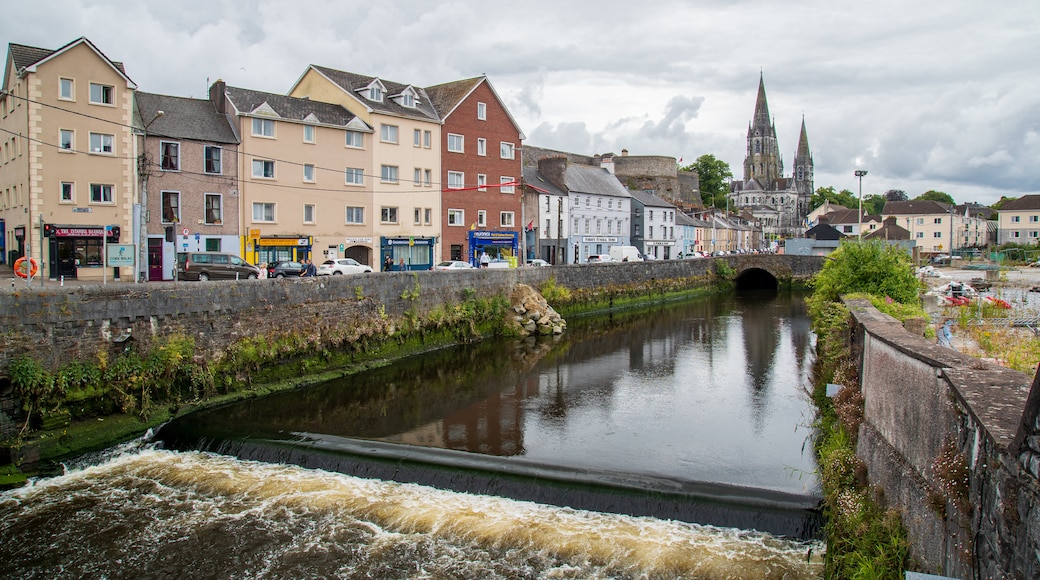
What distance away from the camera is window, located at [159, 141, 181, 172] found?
35906 mm

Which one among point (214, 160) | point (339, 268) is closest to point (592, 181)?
point (339, 268)

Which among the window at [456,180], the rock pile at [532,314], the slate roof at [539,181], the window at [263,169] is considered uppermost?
the slate roof at [539,181]

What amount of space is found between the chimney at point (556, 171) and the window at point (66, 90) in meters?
39.4

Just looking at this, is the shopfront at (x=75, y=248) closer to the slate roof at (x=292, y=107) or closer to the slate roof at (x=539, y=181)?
the slate roof at (x=292, y=107)

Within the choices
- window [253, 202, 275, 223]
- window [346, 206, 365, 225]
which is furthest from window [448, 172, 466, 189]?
window [253, 202, 275, 223]

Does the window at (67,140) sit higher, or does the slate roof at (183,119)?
the slate roof at (183,119)

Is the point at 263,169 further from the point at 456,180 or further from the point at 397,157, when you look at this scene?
the point at 456,180

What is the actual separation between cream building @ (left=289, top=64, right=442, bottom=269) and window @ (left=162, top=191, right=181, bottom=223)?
1219cm

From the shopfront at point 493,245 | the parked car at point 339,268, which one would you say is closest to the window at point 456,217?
the shopfront at point 493,245

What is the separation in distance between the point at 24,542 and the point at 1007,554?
12985 mm

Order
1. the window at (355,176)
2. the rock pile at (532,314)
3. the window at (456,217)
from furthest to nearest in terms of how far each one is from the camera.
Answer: the window at (456,217)
the window at (355,176)
the rock pile at (532,314)

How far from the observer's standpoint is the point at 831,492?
10.9 meters

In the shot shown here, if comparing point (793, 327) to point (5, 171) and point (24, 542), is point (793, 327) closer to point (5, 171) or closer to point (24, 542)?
point (24, 542)

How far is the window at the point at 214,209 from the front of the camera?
38.0 meters
